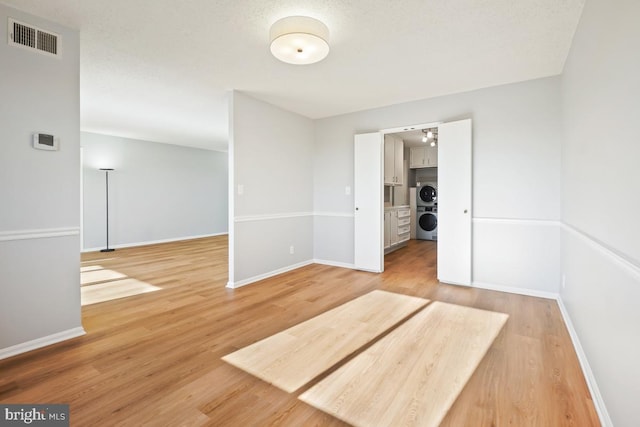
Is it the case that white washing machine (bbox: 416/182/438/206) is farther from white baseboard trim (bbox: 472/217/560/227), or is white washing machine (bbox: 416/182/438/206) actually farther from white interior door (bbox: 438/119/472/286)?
white baseboard trim (bbox: 472/217/560/227)

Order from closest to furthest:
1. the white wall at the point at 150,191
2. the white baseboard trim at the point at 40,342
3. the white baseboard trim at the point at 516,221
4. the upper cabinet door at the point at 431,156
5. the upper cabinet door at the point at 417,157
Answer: the white baseboard trim at the point at 40,342, the white baseboard trim at the point at 516,221, the white wall at the point at 150,191, the upper cabinet door at the point at 431,156, the upper cabinet door at the point at 417,157

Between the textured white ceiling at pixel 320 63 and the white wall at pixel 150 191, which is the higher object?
the textured white ceiling at pixel 320 63

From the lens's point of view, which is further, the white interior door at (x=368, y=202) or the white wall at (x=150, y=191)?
the white wall at (x=150, y=191)

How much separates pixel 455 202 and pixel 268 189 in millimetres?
2507

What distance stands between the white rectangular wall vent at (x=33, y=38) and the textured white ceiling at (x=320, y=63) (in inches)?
4.7

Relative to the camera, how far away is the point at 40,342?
219 centimetres

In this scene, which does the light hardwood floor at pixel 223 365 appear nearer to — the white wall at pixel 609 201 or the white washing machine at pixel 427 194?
the white wall at pixel 609 201

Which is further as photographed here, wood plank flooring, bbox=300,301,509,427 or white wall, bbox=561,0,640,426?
wood plank flooring, bbox=300,301,509,427

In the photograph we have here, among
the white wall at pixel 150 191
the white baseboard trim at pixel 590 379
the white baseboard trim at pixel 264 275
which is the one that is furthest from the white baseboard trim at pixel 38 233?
the white wall at pixel 150 191

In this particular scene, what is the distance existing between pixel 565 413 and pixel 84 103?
5.98m

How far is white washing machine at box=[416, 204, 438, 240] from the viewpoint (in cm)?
745

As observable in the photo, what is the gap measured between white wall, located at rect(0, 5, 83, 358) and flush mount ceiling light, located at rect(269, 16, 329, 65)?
164 centimetres

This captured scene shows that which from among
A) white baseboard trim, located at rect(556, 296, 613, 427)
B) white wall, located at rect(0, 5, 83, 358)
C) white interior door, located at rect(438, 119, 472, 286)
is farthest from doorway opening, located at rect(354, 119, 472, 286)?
white wall, located at rect(0, 5, 83, 358)

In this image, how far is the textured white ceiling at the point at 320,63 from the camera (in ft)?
6.90
